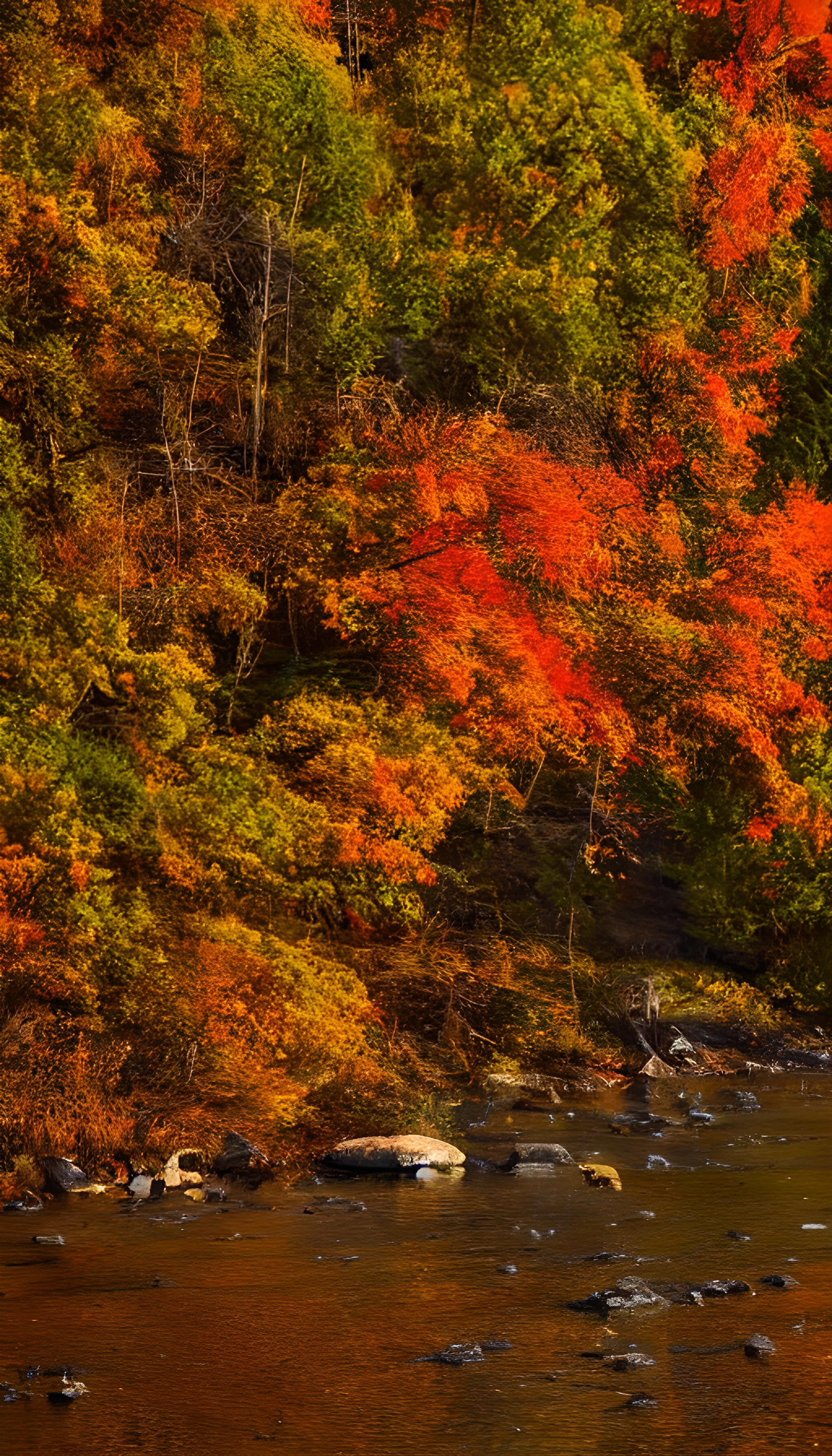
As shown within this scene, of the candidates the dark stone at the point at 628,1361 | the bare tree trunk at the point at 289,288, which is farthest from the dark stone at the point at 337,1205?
the bare tree trunk at the point at 289,288

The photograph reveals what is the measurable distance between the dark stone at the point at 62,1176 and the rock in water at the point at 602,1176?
474cm

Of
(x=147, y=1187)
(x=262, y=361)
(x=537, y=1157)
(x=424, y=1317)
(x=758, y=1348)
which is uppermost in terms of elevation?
(x=262, y=361)

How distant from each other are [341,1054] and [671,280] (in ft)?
66.8

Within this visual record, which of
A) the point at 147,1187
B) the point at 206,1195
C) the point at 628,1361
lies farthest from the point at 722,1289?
the point at 147,1187

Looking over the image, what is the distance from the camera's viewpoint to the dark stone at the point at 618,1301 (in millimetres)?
10992

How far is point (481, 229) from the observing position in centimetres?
3181

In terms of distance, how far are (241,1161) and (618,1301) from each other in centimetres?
606

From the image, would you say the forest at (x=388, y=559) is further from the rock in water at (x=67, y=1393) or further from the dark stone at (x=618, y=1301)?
the rock in water at (x=67, y=1393)

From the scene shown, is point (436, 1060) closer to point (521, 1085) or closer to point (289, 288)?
point (521, 1085)

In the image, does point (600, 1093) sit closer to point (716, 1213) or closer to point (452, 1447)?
point (716, 1213)

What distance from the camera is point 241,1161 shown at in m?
16.2

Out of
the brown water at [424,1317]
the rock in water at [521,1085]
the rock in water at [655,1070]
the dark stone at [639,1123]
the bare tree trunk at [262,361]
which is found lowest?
the rock in water at [655,1070]

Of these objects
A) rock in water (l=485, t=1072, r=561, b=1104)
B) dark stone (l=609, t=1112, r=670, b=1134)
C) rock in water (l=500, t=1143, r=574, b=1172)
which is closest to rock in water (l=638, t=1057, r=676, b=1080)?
rock in water (l=485, t=1072, r=561, b=1104)

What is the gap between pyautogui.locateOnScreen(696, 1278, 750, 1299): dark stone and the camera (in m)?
11.3
